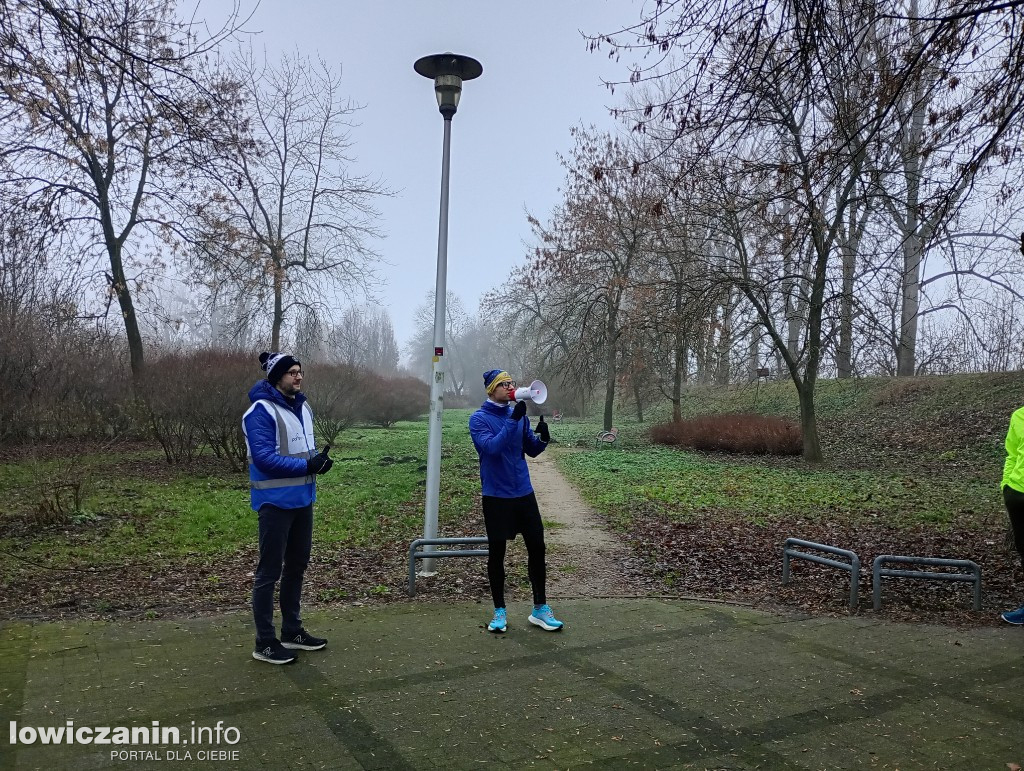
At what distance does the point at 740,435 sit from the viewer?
2236cm

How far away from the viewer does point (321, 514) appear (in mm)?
11477

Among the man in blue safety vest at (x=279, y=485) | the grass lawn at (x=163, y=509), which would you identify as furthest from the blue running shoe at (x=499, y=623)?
the grass lawn at (x=163, y=509)

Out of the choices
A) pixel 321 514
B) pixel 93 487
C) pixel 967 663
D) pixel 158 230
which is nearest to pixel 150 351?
pixel 158 230

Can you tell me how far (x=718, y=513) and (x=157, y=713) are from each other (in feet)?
30.1

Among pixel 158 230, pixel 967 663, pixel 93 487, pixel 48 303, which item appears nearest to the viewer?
pixel 967 663

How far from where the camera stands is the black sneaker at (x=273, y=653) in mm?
4859

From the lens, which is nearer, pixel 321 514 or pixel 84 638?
pixel 84 638

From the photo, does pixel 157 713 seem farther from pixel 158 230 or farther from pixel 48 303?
pixel 158 230

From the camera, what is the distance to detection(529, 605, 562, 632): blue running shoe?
18.5ft

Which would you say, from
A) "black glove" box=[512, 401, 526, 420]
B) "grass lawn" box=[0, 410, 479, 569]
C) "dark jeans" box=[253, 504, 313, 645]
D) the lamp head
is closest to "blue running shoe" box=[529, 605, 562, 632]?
"black glove" box=[512, 401, 526, 420]

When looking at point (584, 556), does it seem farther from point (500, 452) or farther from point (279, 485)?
point (279, 485)

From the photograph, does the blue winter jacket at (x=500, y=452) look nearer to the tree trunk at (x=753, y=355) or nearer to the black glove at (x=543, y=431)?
the black glove at (x=543, y=431)

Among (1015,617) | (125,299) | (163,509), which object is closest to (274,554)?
(1015,617)

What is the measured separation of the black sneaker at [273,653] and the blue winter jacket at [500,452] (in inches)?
66.7
